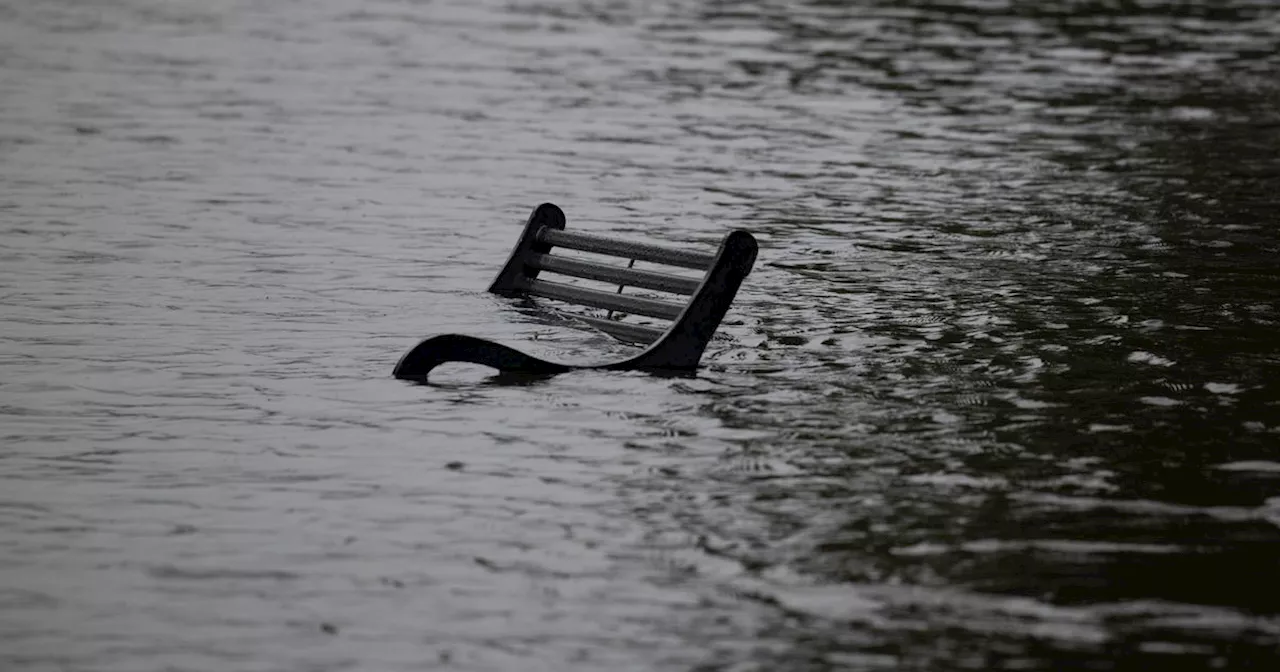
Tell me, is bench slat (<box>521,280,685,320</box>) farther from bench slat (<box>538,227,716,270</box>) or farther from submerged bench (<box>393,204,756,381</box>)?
bench slat (<box>538,227,716,270</box>)

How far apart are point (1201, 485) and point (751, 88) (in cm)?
1656

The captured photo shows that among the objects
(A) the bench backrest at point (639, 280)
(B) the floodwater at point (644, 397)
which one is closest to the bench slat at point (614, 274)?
(A) the bench backrest at point (639, 280)

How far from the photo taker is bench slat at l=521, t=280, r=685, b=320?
1114cm

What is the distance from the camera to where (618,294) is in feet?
38.3

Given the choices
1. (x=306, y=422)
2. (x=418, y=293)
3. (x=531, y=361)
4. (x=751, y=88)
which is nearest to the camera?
(x=306, y=422)

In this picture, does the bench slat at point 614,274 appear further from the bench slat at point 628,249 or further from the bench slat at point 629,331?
the bench slat at point 629,331

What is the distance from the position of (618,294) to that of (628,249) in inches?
11.3

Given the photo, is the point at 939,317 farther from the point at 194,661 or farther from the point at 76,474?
the point at 194,661

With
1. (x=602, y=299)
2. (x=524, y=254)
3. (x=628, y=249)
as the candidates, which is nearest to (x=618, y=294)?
(x=602, y=299)

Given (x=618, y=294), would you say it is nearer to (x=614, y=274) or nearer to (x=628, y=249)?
(x=614, y=274)

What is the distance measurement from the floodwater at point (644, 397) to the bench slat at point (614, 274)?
0.38 m

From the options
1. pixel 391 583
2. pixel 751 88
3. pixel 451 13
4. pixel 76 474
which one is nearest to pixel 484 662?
pixel 391 583

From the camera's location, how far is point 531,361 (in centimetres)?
1023

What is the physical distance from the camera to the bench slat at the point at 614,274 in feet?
36.3
